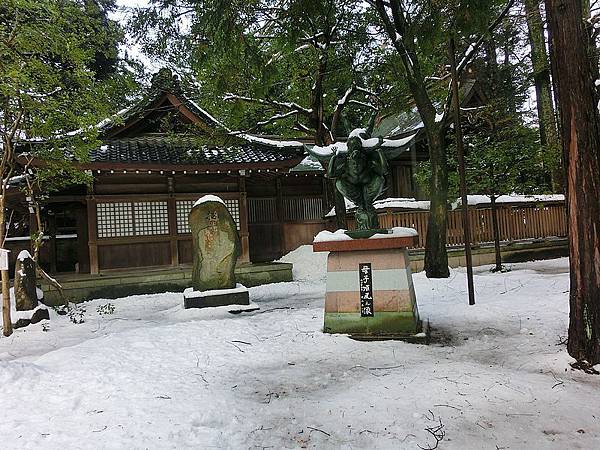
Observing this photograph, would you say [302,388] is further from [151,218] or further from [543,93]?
[543,93]

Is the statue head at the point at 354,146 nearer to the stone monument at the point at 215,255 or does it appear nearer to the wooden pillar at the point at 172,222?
the stone monument at the point at 215,255

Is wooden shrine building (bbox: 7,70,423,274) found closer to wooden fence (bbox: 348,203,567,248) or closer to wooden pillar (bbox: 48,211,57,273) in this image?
wooden pillar (bbox: 48,211,57,273)

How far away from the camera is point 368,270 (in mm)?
5570

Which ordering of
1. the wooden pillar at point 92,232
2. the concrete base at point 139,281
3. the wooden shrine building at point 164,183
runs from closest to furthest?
1. the concrete base at point 139,281
2. the wooden pillar at point 92,232
3. the wooden shrine building at point 164,183

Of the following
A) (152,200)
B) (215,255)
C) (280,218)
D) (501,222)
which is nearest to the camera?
(215,255)

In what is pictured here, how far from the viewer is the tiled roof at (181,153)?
1143 centimetres

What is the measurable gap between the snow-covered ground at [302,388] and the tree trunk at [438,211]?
3342mm

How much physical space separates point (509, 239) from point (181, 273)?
10331 mm

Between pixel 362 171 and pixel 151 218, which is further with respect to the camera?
pixel 151 218

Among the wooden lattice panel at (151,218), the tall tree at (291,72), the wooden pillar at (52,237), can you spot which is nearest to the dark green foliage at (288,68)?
the tall tree at (291,72)

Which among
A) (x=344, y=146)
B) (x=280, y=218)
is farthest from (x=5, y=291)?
(x=280, y=218)

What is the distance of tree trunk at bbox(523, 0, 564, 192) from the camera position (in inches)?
430

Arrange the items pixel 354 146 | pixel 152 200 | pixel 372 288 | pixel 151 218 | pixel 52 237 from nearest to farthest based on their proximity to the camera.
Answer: pixel 372 288 → pixel 354 146 → pixel 152 200 → pixel 151 218 → pixel 52 237

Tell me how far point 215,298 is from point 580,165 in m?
6.35
